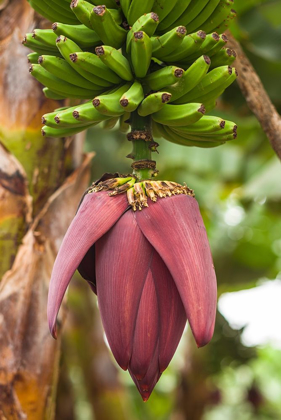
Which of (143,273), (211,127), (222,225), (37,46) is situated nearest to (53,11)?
(37,46)

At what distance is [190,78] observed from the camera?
1.90 feet

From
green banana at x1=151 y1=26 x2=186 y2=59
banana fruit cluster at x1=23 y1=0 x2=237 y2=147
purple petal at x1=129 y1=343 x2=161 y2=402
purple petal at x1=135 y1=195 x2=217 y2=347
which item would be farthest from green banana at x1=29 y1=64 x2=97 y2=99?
purple petal at x1=129 y1=343 x2=161 y2=402

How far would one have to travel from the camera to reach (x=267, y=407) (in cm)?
388

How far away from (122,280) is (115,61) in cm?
25

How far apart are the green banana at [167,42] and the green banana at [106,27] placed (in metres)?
0.04

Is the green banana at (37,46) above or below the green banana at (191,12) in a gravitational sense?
above

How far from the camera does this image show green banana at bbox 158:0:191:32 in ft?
2.01

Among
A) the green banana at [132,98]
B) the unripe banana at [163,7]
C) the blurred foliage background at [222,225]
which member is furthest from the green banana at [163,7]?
the blurred foliage background at [222,225]

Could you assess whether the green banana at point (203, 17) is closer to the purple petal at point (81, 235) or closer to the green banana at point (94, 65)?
the green banana at point (94, 65)

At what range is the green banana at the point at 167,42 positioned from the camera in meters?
0.55

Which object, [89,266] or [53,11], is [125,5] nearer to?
[53,11]

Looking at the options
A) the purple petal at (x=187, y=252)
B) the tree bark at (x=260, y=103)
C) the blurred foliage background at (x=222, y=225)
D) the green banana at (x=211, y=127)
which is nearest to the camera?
the purple petal at (x=187, y=252)

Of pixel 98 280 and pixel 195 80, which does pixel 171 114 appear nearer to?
pixel 195 80

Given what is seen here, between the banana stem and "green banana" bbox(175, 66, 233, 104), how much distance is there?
0.05m
